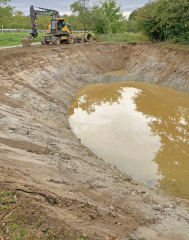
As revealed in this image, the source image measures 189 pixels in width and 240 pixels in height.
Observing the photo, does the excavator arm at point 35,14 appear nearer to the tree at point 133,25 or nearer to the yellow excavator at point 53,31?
the yellow excavator at point 53,31

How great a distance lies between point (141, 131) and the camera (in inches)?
458

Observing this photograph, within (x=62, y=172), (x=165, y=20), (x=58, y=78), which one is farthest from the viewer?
(x=165, y=20)

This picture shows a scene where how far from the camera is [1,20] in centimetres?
1811

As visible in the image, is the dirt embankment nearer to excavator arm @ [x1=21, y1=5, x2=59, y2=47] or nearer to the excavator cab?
excavator arm @ [x1=21, y1=5, x2=59, y2=47]

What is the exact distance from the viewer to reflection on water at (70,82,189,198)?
8.43m

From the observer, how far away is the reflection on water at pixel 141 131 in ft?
27.7

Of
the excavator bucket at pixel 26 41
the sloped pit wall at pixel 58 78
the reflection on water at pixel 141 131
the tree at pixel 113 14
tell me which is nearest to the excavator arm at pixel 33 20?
the excavator bucket at pixel 26 41

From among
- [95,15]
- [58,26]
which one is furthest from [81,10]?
[58,26]

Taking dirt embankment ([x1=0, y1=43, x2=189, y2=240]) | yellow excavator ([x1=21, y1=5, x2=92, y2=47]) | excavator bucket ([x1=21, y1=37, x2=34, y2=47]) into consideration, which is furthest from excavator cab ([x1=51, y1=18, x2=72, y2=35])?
dirt embankment ([x1=0, y1=43, x2=189, y2=240])

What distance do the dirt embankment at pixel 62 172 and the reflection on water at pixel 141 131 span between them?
0.94 m

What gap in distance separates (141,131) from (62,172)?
6537 millimetres

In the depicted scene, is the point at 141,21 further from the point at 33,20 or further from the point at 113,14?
the point at 113,14

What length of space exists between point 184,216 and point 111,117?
9.04m

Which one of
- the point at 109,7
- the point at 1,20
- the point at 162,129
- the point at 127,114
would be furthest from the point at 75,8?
the point at 162,129
